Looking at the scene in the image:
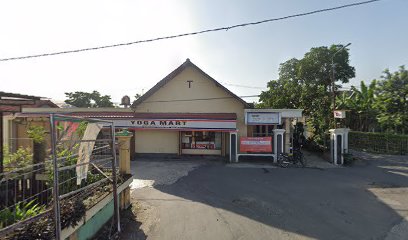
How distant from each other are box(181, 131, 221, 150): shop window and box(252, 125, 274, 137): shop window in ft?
8.36

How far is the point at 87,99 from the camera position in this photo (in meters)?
45.6

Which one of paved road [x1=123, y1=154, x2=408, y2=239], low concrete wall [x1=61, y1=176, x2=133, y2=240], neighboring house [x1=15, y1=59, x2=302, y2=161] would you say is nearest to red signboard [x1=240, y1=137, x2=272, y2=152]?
neighboring house [x1=15, y1=59, x2=302, y2=161]

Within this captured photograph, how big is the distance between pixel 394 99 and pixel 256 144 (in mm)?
12943

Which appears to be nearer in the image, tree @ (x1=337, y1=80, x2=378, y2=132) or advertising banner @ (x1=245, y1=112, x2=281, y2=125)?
advertising banner @ (x1=245, y1=112, x2=281, y2=125)

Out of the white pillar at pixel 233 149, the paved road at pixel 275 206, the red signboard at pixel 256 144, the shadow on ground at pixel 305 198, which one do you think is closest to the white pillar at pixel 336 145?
the shadow on ground at pixel 305 198

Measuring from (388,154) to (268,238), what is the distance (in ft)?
62.8

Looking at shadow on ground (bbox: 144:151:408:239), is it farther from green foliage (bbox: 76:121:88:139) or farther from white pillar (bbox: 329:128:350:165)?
green foliage (bbox: 76:121:88:139)

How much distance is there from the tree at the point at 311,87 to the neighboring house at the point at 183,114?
15.9 ft

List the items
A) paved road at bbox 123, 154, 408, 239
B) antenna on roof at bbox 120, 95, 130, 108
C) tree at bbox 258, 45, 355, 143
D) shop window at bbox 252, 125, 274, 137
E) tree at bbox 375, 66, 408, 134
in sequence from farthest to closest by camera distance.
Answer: antenna on roof at bbox 120, 95, 130, 108
tree at bbox 258, 45, 355, 143
tree at bbox 375, 66, 408, 134
shop window at bbox 252, 125, 274, 137
paved road at bbox 123, 154, 408, 239

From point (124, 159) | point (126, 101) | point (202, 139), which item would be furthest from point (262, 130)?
point (126, 101)

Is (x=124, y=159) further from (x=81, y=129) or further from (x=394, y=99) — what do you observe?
(x=394, y=99)

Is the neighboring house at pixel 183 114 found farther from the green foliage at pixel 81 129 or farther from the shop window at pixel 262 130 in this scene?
the green foliage at pixel 81 129

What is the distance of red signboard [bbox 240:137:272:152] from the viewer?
15137 millimetres

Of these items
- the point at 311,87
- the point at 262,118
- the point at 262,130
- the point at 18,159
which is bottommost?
the point at 18,159
